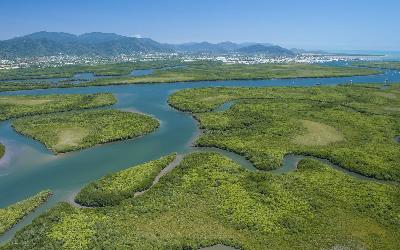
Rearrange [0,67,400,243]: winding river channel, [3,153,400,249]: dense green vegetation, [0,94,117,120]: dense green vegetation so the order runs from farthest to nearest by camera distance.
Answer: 1. [0,94,117,120]: dense green vegetation
2. [0,67,400,243]: winding river channel
3. [3,153,400,249]: dense green vegetation

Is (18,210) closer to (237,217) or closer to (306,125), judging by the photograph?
(237,217)

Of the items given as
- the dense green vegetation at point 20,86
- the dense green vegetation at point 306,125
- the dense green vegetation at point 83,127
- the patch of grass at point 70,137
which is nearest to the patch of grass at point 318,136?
the dense green vegetation at point 306,125

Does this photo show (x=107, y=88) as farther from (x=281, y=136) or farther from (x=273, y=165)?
(x=273, y=165)

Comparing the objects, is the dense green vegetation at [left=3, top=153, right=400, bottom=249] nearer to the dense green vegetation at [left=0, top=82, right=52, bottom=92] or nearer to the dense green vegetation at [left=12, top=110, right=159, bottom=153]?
the dense green vegetation at [left=12, top=110, right=159, bottom=153]

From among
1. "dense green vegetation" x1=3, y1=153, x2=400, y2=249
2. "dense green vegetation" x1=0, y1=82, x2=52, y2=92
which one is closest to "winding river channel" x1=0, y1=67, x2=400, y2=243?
"dense green vegetation" x1=3, y1=153, x2=400, y2=249

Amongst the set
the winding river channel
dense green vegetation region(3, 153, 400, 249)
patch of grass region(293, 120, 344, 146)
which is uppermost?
patch of grass region(293, 120, 344, 146)

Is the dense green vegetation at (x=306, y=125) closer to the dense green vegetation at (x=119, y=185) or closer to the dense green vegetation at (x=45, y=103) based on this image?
the dense green vegetation at (x=119, y=185)

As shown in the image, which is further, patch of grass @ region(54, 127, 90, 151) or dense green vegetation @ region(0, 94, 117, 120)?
dense green vegetation @ region(0, 94, 117, 120)
